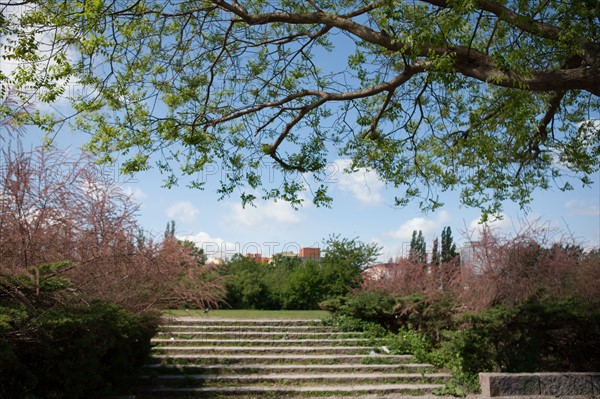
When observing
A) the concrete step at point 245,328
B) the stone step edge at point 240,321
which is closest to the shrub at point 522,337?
the concrete step at point 245,328

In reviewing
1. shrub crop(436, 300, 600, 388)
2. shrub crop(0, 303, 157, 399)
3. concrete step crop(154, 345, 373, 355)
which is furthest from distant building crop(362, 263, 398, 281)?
shrub crop(0, 303, 157, 399)

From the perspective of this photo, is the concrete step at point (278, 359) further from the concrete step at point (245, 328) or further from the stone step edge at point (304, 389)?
the concrete step at point (245, 328)

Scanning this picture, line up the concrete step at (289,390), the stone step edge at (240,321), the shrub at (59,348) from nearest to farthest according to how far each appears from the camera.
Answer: the shrub at (59,348) < the concrete step at (289,390) < the stone step edge at (240,321)

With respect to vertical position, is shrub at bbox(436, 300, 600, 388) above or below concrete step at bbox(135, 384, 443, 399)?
above

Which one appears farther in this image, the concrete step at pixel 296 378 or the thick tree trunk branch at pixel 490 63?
the concrete step at pixel 296 378

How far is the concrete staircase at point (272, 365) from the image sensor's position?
10.4m

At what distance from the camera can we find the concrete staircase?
408 inches

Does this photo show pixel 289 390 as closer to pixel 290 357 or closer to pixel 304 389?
pixel 304 389

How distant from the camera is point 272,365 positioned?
11938mm

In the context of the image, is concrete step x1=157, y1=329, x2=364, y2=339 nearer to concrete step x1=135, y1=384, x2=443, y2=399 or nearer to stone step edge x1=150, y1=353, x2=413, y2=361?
stone step edge x1=150, y1=353, x2=413, y2=361

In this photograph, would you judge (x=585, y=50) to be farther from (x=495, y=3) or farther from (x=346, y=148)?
(x=346, y=148)

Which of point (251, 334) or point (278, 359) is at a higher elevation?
point (251, 334)

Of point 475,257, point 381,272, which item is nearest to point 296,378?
point 475,257

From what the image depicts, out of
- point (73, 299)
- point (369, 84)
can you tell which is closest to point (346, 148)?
point (369, 84)
